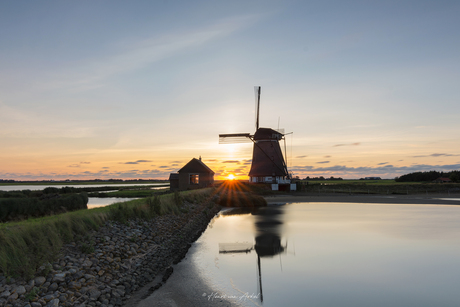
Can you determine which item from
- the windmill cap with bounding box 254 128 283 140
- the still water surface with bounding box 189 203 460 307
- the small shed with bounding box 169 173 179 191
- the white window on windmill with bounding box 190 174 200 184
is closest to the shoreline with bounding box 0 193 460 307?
the still water surface with bounding box 189 203 460 307

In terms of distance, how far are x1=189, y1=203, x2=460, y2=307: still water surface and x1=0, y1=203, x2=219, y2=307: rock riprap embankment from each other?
1699mm

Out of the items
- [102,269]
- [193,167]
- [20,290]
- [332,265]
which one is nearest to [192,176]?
[193,167]

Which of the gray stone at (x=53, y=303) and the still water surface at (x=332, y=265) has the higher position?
the gray stone at (x=53, y=303)

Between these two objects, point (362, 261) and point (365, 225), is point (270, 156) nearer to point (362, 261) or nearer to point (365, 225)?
point (365, 225)

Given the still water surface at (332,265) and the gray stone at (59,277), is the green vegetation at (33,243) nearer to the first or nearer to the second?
the gray stone at (59,277)

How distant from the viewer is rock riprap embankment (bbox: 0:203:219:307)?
23.9 feet

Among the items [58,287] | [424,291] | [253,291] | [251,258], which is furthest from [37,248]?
[424,291]

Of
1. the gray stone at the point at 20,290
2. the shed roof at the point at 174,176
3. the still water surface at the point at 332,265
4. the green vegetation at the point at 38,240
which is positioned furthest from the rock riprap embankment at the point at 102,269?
the shed roof at the point at 174,176

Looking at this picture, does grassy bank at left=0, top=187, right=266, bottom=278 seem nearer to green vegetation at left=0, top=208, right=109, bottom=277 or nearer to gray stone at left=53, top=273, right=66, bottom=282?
green vegetation at left=0, top=208, right=109, bottom=277

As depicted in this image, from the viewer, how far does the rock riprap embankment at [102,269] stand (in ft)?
23.9

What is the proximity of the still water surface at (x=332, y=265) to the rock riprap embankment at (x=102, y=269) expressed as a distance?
1.70 m

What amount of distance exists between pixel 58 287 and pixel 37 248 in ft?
5.40

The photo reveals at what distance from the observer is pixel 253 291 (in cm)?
984

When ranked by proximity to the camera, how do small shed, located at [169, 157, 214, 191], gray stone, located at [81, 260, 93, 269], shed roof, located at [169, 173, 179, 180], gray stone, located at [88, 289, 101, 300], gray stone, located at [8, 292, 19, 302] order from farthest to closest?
shed roof, located at [169, 173, 179, 180] < small shed, located at [169, 157, 214, 191] < gray stone, located at [81, 260, 93, 269] < gray stone, located at [88, 289, 101, 300] < gray stone, located at [8, 292, 19, 302]
